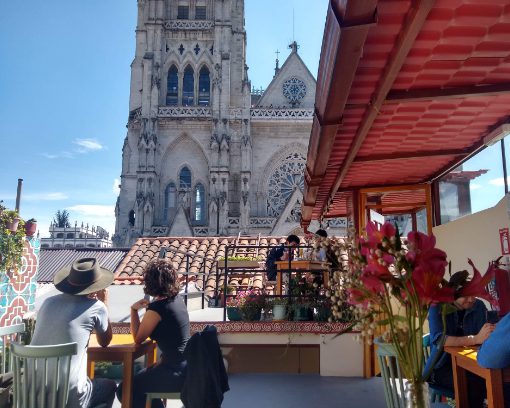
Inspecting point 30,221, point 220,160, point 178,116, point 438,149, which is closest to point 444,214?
point 438,149

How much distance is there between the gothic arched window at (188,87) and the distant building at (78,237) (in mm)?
26119

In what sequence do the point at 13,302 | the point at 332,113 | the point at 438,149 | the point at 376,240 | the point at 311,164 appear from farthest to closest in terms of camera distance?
the point at 13,302
the point at 438,149
the point at 311,164
the point at 332,113
the point at 376,240

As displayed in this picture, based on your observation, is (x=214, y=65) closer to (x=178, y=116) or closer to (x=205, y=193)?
(x=178, y=116)

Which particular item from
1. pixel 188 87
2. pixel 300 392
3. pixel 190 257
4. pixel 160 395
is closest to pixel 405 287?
pixel 160 395

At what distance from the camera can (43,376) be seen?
2820 millimetres

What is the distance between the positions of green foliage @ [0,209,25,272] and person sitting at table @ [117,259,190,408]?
3573 mm

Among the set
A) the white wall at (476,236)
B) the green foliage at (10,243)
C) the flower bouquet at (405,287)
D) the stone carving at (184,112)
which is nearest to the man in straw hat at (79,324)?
the flower bouquet at (405,287)

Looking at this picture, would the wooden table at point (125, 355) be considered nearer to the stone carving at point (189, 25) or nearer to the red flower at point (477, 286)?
→ the red flower at point (477, 286)

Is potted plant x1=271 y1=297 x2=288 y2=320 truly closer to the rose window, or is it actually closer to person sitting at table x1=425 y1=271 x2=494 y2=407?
person sitting at table x1=425 y1=271 x2=494 y2=407

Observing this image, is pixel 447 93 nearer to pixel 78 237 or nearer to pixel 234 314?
pixel 234 314

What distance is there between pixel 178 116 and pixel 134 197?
5.64 metres

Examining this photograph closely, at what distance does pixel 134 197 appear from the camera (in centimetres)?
2675

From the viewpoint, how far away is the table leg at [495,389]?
2.28 meters

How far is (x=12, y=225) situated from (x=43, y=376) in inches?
162
